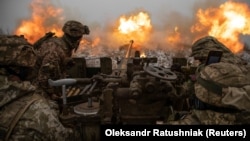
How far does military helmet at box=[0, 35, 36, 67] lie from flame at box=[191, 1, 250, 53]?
9955 mm

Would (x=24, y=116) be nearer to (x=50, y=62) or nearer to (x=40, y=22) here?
(x=50, y=62)

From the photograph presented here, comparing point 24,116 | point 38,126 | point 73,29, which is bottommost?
point 38,126

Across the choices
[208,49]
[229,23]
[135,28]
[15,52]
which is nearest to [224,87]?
[15,52]

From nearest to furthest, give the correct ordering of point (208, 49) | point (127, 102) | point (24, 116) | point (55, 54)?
point (24, 116) → point (127, 102) → point (208, 49) → point (55, 54)

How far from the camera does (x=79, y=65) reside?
7.86m

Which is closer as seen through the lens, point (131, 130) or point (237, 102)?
point (237, 102)

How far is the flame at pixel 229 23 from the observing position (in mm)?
11744

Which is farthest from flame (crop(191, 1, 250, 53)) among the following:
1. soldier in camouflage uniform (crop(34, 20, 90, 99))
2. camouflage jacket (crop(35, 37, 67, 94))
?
camouflage jacket (crop(35, 37, 67, 94))

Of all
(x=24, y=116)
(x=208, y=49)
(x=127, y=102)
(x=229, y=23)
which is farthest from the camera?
(x=229, y=23)

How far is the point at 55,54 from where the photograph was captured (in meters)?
5.39

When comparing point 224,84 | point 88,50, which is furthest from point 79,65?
point 88,50

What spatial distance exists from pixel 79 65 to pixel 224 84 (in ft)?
18.6

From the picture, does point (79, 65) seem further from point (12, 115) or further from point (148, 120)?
point (12, 115)

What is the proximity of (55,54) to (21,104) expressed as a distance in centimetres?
282
